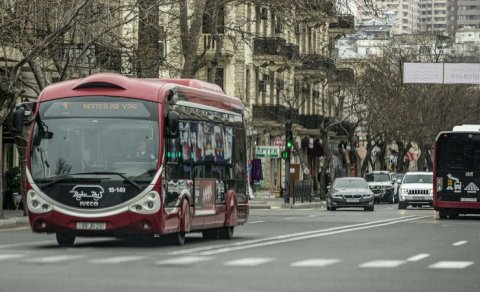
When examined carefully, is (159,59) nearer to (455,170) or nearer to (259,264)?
(455,170)

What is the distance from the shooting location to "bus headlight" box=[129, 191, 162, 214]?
78.2 feet

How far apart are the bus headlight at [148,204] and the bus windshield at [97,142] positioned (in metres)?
0.24

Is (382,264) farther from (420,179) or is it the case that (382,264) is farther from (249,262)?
(420,179)

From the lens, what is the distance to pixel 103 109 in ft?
79.7

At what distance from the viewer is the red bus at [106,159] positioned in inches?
940

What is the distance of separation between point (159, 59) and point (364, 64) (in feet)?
165

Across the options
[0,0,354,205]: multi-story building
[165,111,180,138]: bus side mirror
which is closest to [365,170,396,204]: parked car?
[0,0,354,205]: multi-story building

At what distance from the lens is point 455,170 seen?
47.0m

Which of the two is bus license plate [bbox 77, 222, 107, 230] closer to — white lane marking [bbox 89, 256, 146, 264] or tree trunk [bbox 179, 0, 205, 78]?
white lane marking [bbox 89, 256, 146, 264]

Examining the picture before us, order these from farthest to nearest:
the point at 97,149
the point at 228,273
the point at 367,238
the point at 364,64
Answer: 1. the point at 364,64
2. the point at 367,238
3. the point at 97,149
4. the point at 228,273

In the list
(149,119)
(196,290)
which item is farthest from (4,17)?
(196,290)

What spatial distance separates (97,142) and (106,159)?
1.05ft

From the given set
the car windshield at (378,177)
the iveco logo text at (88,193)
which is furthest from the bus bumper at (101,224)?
the car windshield at (378,177)

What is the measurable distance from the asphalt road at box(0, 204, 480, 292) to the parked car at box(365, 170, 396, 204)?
46520 mm
